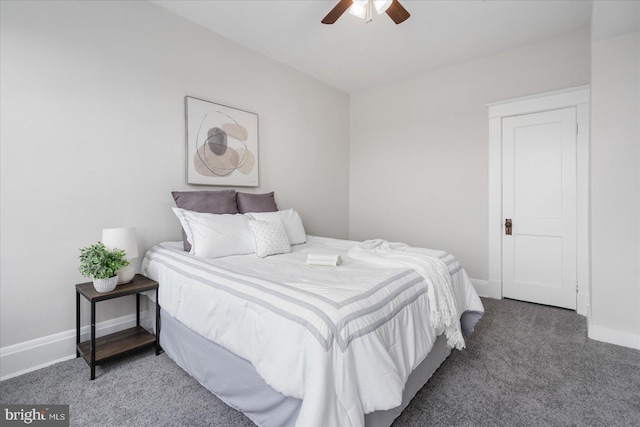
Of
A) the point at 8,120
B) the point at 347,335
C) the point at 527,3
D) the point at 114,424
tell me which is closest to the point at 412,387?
the point at 347,335

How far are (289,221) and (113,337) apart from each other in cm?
165

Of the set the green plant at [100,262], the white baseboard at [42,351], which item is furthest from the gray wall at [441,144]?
the white baseboard at [42,351]

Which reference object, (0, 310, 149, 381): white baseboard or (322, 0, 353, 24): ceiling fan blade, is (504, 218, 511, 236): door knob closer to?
(322, 0, 353, 24): ceiling fan blade

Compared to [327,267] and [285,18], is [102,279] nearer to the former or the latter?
[327,267]

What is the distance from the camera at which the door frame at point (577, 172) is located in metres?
2.91

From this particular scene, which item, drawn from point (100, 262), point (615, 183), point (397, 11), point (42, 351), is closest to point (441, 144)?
point (615, 183)

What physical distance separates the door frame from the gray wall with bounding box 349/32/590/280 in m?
0.08

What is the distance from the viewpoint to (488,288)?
347 centimetres

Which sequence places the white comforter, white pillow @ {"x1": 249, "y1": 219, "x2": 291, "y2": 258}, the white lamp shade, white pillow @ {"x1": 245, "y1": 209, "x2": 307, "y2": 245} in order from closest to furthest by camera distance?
1. the white comforter
2. the white lamp shade
3. white pillow @ {"x1": 249, "y1": 219, "x2": 291, "y2": 258}
4. white pillow @ {"x1": 245, "y1": 209, "x2": 307, "y2": 245}

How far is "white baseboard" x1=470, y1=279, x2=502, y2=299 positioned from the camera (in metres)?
3.40

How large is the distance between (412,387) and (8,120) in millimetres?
2927

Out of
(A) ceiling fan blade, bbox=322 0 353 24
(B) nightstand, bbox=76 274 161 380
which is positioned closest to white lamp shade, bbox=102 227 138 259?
(B) nightstand, bbox=76 274 161 380

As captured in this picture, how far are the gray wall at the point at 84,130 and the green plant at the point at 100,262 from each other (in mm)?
352

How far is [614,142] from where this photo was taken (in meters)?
2.34
